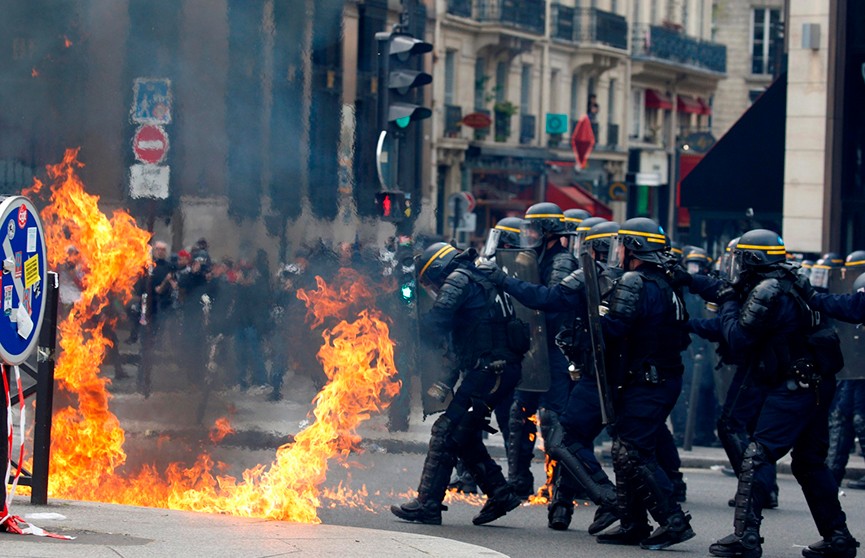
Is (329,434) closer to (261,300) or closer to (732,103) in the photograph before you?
(261,300)

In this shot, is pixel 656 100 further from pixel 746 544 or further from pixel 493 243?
pixel 746 544

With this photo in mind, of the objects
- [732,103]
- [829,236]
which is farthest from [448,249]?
[732,103]

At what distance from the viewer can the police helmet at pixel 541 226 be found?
920 cm

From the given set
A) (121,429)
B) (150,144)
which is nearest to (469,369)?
(121,429)

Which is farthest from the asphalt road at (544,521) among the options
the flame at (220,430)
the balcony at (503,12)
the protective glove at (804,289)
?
the balcony at (503,12)

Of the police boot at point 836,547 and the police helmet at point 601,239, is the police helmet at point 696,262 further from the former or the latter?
the police boot at point 836,547

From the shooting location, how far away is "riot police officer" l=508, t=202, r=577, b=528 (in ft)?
29.9

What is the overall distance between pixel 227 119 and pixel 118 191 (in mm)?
1265

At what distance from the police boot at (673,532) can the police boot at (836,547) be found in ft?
2.02

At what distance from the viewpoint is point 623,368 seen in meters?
7.71

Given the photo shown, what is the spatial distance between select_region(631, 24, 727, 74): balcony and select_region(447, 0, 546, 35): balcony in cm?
657

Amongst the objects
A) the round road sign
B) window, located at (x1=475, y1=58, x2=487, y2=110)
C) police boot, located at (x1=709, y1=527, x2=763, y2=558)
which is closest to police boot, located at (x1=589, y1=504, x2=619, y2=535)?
police boot, located at (x1=709, y1=527, x2=763, y2=558)

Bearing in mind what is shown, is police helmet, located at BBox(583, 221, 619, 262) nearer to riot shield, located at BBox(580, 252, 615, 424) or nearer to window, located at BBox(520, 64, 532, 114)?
riot shield, located at BBox(580, 252, 615, 424)

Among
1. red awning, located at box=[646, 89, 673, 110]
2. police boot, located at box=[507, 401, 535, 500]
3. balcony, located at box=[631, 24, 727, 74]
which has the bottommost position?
police boot, located at box=[507, 401, 535, 500]
